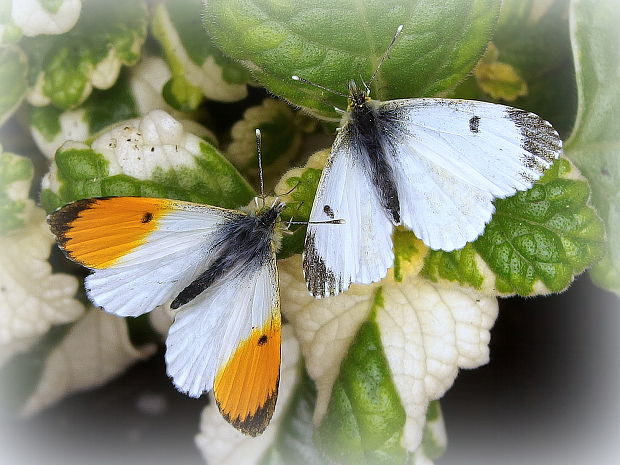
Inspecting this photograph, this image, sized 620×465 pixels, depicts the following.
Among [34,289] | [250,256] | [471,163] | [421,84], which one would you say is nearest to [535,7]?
[421,84]

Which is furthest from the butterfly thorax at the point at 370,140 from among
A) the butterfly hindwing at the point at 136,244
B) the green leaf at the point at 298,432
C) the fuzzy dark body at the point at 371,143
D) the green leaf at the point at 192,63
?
the green leaf at the point at 298,432

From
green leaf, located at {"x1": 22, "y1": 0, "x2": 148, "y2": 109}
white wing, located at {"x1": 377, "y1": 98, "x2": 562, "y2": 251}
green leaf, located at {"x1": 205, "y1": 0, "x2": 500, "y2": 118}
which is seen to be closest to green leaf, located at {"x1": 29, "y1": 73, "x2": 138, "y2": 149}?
green leaf, located at {"x1": 22, "y1": 0, "x2": 148, "y2": 109}

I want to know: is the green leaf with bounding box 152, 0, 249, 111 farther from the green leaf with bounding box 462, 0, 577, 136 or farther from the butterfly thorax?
the green leaf with bounding box 462, 0, 577, 136

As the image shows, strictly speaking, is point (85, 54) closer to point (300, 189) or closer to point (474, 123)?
point (300, 189)

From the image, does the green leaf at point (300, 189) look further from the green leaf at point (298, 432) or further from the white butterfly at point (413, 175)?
the green leaf at point (298, 432)

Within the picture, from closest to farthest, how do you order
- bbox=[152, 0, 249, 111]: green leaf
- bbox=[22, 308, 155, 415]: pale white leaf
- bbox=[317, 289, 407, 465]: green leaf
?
1. bbox=[317, 289, 407, 465]: green leaf
2. bbox=[152, 0, 249, 111]: green leaf
3. bbox=[22, 308, 155, 415]: pale white leaf

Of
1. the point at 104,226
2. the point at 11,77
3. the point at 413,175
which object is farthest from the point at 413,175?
the point at 11,77

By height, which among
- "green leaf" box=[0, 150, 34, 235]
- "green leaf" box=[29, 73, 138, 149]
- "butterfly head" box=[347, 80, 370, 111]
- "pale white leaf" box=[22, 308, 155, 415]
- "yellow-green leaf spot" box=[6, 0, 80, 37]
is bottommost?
"pale white leaf" box=[22, 308, 155, 415]

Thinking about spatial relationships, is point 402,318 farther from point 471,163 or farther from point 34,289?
point 34,289
